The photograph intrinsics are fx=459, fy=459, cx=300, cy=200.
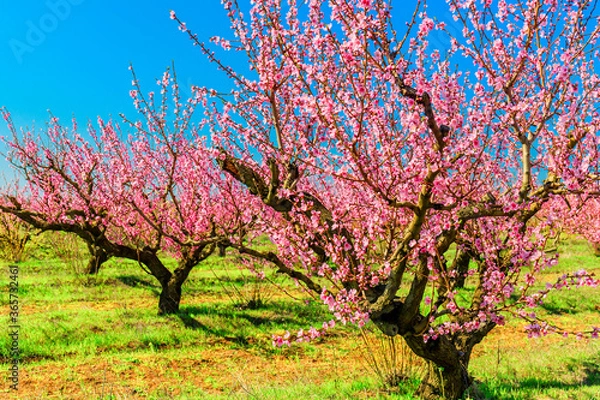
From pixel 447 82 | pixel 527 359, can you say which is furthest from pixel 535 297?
pixel 527 359

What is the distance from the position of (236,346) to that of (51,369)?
3453mm

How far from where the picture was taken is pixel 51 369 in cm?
804

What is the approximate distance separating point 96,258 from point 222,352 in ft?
24.7

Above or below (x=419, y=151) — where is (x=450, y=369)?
below

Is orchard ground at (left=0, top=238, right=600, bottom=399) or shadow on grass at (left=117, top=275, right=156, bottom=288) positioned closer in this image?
orchard ground at (left=0, top=238, right=600, bottom=399)

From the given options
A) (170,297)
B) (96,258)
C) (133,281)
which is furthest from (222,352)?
(96,258)

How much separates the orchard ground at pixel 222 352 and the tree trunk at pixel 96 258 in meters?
0.69

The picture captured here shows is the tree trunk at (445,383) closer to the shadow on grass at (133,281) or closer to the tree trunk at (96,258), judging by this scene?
the shadow on grass at (133,281)

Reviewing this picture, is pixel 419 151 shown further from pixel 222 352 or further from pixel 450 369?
pixel 222 352

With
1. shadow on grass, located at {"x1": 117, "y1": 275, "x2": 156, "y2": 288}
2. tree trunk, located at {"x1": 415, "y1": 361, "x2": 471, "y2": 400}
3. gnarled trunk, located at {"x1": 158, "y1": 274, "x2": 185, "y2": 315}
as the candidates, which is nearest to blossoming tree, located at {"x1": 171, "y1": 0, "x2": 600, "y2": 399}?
tree trunk, located at {"x1": 415, "y1": 361, "x2": 471, "y2": 400}

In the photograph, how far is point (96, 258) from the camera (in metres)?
14.9

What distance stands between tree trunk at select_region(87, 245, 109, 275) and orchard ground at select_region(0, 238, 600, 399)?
27.1 inches

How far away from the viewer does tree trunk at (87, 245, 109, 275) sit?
1487cm

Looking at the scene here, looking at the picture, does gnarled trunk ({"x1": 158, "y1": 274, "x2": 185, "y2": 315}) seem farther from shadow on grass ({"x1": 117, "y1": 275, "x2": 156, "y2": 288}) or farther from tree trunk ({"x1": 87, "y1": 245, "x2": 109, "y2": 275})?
tree trunk ({"x1": 87, "y1": 245, "x2": 109, "y2": 275})
